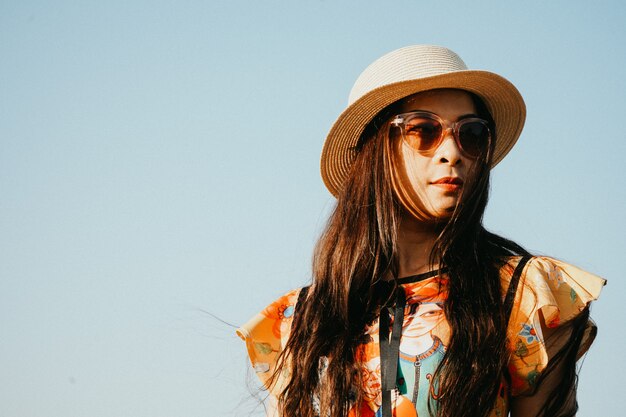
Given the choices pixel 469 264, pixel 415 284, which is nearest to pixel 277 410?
pixel 415 284

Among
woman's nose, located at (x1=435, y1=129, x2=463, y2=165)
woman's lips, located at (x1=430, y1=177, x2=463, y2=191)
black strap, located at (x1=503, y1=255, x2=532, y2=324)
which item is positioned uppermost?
woman's nose, located at (x1=435, y1=129, x2=463, y2=165)

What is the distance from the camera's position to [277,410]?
339 centimetres

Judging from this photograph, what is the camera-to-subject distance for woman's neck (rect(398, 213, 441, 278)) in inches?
135

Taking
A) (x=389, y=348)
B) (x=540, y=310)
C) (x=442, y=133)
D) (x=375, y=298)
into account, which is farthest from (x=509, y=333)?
(x=442, y=133)

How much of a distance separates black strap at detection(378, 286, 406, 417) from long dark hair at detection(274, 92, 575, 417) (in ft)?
0.27

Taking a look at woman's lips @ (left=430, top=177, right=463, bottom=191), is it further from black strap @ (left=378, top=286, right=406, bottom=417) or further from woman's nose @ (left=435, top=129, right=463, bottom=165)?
black strap @ (left=378, top=286, right=406, bottom=417)

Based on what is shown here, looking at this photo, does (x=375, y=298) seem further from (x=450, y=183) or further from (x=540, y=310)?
(x=540, y=310)

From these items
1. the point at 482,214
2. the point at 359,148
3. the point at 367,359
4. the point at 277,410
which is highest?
the point at 359,148

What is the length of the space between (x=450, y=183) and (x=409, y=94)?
1.50ft

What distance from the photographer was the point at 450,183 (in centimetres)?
329

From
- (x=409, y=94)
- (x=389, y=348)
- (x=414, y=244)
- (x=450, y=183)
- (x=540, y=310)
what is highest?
(x=409, y=94)

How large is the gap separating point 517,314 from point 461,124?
0.79 meters

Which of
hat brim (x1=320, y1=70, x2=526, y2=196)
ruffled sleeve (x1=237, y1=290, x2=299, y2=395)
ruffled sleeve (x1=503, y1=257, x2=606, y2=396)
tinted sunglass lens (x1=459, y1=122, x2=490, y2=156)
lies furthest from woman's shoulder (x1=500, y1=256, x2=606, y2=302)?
ruffled sleeve (x1=237, y1=290, x2=299, y2=395)

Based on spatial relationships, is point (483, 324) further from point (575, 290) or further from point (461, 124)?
point (461, 124)
